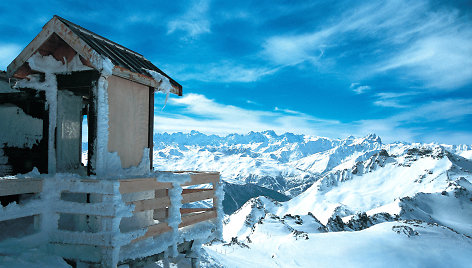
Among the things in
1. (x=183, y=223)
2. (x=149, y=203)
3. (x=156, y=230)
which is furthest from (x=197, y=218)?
(x=149, y=203)

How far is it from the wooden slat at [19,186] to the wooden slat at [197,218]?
11.4 feet

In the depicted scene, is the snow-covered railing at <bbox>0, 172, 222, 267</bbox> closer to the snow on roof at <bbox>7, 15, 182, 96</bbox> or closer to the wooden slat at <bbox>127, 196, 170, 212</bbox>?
the wooden slat at <bbox>127, 196, 170, 212</bbox>

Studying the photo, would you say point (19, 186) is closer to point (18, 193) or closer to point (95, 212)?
point (18, 193)

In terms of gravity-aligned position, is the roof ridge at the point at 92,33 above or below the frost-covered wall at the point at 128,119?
above

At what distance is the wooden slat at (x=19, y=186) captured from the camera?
6.46 meters

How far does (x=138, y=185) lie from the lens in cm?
731

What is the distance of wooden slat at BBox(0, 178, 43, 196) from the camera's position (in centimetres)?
646

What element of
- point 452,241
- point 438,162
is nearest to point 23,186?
point 452,241

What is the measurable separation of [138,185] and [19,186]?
7.25 feet

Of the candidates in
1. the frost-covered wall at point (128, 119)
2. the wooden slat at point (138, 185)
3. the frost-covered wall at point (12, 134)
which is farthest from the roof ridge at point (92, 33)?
the wooden slat at point (138, 185)

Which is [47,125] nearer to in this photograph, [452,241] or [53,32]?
[53,32]

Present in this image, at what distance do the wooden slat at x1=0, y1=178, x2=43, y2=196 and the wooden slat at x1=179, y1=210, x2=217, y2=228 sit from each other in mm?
3464

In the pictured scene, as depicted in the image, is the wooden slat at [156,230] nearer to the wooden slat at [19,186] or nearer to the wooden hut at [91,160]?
the wooden hut at [91,160]

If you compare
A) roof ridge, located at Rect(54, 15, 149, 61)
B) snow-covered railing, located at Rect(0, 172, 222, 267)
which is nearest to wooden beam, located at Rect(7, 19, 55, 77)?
roof ridge, located at Rect(54, 15, 149, 61)
